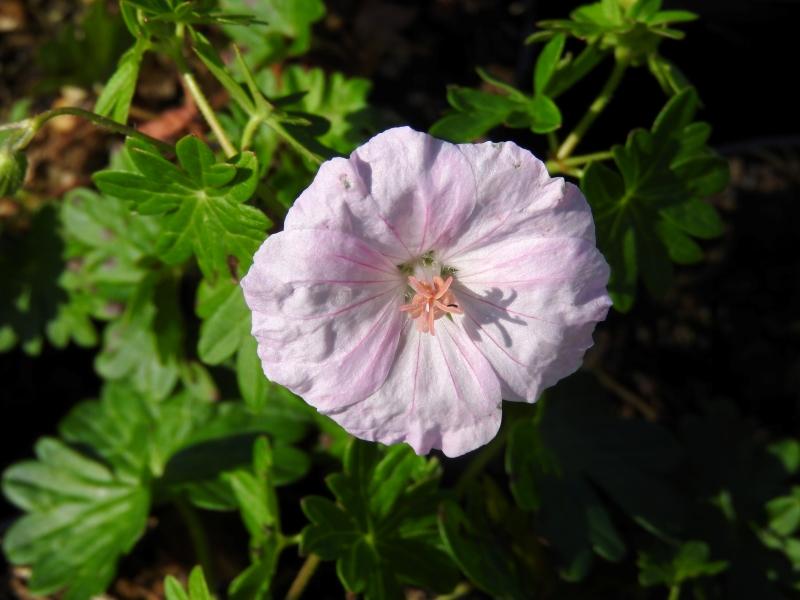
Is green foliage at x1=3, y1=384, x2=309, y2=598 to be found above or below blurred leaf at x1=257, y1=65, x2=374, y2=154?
below

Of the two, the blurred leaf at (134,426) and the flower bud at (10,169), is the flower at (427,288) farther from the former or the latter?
the blurred leaf at (134,426)

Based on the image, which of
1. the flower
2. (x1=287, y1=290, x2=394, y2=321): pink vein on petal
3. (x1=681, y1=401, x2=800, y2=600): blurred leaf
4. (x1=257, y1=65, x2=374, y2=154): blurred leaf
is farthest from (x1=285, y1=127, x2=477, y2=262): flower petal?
(x1=681, y1=401, x2=800, y2=600): blurred leaf

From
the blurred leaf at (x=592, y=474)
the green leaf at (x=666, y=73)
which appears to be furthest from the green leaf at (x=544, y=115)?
the blurred leaf at (x=592, y=474)

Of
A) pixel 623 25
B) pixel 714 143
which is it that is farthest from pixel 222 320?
pixel 714 143

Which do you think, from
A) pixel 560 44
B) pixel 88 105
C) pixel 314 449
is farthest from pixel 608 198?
pixel 88 105

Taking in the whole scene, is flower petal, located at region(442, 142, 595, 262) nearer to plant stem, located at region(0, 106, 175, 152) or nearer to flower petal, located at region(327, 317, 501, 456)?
flower petal, located at region(327, 317, 501, 456)

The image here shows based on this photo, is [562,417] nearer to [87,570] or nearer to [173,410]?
[173,410]
